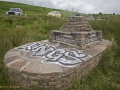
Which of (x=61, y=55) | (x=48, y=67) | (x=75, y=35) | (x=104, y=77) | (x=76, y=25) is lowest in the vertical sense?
(x=104, y=77)

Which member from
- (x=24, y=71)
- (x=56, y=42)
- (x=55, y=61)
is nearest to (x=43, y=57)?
(x=55, y=61)

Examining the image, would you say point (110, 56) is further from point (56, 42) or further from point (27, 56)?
point (27, 56)

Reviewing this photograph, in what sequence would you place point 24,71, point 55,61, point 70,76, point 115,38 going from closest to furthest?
point 24,71 → point 70,76 → point 55,61 → point 115,38

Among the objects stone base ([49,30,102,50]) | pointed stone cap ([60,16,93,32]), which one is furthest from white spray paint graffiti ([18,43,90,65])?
pointed stone cap ([60,16,93,32])

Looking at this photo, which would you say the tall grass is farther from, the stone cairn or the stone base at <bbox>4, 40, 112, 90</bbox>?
the stone cairn

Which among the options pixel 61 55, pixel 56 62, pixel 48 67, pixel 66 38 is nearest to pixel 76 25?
pixel 66 38

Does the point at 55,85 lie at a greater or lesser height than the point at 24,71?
lesser

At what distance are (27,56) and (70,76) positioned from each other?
156cm

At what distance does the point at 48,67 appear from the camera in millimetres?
3684

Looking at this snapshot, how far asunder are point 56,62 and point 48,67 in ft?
1.26

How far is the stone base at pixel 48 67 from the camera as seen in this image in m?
3.43

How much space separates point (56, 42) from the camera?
6.02m

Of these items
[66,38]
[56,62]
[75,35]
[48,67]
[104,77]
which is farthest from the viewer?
[66,38]

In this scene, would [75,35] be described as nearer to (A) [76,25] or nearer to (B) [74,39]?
(B) [74,39]
